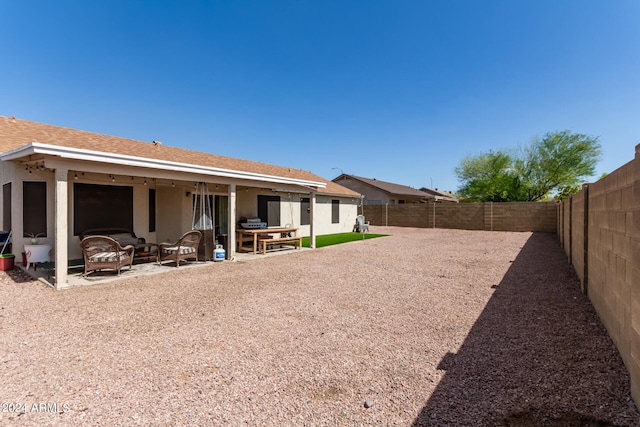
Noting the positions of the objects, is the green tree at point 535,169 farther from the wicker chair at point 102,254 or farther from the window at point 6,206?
the window at point 6,206

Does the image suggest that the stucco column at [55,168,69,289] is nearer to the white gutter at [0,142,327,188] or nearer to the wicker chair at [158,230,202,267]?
the white gutter at [0,142,327,188]

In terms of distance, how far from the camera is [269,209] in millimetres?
13781

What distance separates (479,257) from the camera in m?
9.76

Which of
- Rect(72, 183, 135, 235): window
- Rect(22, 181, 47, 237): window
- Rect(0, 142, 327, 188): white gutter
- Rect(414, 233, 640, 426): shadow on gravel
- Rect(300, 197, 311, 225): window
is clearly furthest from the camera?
Rect(300, 197, 311, 225): window

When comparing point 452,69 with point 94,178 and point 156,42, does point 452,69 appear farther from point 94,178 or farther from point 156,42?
point 94,178

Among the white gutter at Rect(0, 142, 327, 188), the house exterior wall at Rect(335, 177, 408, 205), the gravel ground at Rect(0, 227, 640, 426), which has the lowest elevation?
the gravel ground at Rect(0, 227, 640, 426)

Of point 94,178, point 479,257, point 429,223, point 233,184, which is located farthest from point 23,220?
point 429,223

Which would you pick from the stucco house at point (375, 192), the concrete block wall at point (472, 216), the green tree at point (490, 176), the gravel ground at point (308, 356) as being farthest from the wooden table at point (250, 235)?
the green tree at point (490, 176)

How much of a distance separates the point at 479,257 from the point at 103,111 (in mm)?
17952

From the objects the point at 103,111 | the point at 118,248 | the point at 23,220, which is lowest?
the point at 118,248

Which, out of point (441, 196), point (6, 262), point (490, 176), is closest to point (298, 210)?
point (6, 262)

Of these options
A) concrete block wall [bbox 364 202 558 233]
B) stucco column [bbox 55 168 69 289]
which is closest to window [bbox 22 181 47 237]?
stucco column [bbox 55 168 69 289]

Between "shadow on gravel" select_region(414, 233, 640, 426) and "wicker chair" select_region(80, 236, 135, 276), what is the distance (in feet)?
23.1

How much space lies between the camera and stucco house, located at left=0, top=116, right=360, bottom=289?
5.91 meters
